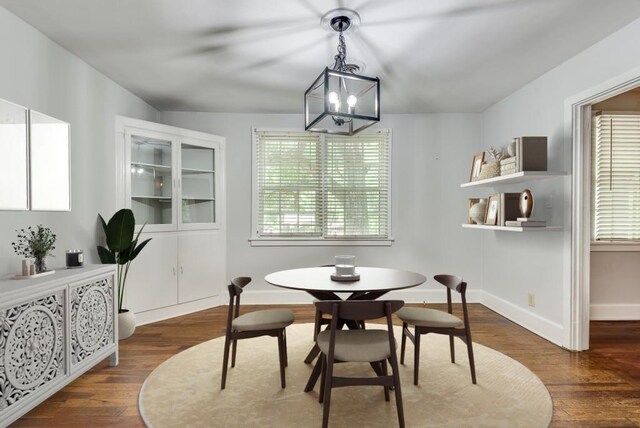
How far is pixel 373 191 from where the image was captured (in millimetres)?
5004

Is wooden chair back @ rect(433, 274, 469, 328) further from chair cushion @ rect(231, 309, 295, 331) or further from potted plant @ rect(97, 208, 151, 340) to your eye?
potted plant @ rect(97, 208, 151, 340)

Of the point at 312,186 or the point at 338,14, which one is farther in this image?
the point at 312,186

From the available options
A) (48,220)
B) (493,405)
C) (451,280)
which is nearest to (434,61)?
(451,280)

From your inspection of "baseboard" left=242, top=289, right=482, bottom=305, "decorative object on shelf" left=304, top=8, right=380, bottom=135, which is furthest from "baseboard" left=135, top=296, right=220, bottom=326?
"decorative object on shelf" left=304, top=8, right=380, bottom=135

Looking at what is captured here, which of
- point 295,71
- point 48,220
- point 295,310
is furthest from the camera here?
point 295,310

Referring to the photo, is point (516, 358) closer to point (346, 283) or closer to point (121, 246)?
point (346, 283)

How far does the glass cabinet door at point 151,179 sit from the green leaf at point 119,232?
0.62 m

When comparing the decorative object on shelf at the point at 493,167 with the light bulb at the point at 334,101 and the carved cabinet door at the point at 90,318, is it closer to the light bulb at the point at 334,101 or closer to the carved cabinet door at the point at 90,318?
the light bulb at the point at 334,101

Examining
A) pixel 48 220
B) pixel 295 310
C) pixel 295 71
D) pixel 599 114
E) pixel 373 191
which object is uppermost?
pixel 295 71

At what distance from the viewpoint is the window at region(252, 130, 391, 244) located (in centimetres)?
495

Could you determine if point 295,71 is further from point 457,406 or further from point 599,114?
point 599,114

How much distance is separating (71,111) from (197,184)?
1646 millimetres

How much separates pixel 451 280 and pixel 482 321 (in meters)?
1.62

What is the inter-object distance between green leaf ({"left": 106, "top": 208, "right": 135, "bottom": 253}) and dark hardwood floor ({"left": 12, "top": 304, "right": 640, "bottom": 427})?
2.99 feet
